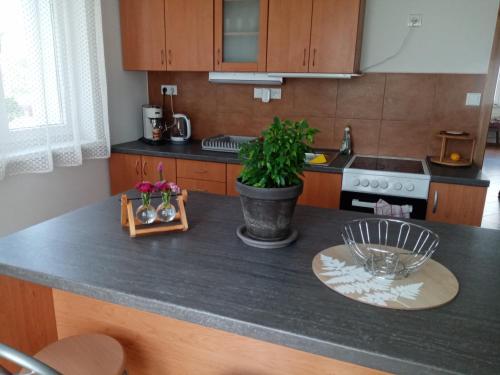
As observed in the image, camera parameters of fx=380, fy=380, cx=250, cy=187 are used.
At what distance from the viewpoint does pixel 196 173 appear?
2785 mm

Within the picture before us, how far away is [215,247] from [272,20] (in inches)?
77.9

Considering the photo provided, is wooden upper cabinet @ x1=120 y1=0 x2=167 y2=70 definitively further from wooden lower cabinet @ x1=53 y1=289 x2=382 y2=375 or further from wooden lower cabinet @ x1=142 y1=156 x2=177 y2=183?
wooden lower cabinet @ x1=53 y1=289 x2=382 y2=375

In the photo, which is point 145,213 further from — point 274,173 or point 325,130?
point 325,130

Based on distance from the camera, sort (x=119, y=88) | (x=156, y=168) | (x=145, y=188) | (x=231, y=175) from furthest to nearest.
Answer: (x=119, y=88) → (x=156, y=168) → (x=231, y=175) → (x=145, y=188)

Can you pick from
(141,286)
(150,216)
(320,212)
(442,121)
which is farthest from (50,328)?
(442,121)

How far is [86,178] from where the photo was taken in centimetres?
281

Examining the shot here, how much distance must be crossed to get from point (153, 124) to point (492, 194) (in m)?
4.81

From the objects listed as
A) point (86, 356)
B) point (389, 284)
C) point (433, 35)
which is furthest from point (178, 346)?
point (433, 35)

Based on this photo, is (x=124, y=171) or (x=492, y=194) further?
(x=492, y=194)

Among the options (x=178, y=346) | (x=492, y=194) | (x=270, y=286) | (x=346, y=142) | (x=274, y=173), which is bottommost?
(x=492, y=194)

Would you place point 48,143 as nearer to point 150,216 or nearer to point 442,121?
point 150,216

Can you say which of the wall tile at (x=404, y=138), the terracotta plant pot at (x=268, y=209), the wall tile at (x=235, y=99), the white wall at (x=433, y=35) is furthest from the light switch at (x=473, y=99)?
the terracotta plant pot at (x=268, y=209)

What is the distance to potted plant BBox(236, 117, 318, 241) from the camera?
3.43 feet

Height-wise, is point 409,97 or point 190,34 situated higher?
point 190,34
